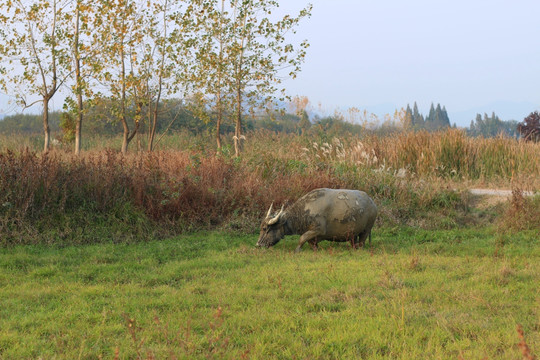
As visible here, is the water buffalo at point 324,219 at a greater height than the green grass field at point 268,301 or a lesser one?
greater

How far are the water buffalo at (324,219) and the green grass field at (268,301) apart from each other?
279mm

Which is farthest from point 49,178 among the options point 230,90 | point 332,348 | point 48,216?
point 230,90

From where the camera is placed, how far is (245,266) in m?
7.50

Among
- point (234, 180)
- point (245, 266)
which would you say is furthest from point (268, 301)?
point (234, 180)

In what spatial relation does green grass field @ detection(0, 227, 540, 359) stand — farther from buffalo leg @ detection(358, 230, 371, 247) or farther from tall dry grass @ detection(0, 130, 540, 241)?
tall dry grass @ detection(0, 130, 540, 241)

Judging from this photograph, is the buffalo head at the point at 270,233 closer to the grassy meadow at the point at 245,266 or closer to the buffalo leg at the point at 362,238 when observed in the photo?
the grassy meadow at the point at 245,266

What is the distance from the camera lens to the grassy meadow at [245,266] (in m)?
4.59

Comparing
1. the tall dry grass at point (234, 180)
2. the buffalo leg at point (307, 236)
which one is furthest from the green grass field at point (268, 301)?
the tall dry grass at point (234, 180)

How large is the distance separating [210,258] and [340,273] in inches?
87.7

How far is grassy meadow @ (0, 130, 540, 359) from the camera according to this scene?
459cm

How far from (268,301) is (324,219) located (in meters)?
2.95

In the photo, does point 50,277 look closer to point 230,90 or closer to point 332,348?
point 332,348

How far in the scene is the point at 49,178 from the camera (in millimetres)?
9992

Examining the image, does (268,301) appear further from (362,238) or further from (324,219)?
(362,238)
